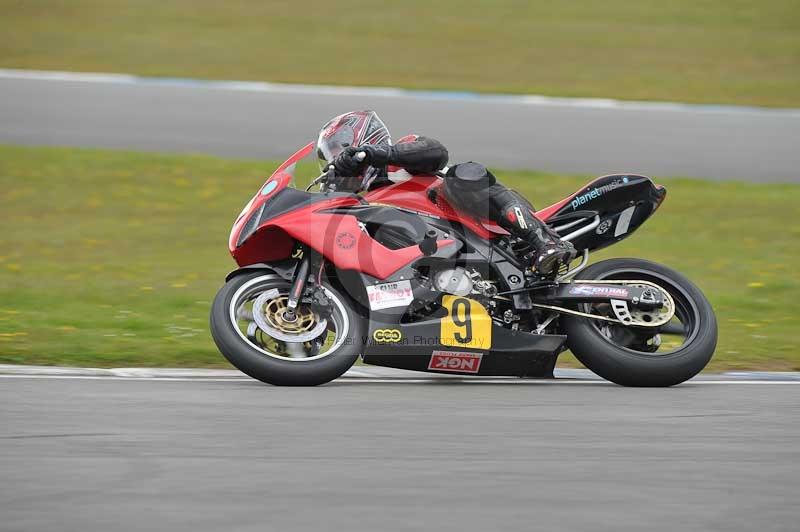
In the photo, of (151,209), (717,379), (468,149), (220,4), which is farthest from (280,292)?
(220,4)

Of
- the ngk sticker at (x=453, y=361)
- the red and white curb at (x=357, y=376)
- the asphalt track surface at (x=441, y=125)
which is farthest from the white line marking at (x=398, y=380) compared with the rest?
the asphalt track surface at (x=441, y=125)

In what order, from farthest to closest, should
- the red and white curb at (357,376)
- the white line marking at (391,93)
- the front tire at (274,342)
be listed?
1. the white line marking at (391,93)
2. the red and white curb at (357,376)
3. the front tire at (274,342)

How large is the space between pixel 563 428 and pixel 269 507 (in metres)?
1.63

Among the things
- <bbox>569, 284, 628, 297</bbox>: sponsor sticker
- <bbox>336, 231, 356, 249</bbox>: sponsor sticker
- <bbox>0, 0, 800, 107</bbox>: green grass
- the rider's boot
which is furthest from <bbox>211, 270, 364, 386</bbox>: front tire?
<bbox>0, 0, 800, 107</bbox>: green grass

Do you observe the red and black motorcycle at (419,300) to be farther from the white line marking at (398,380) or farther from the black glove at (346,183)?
the white line marking at (398,380)

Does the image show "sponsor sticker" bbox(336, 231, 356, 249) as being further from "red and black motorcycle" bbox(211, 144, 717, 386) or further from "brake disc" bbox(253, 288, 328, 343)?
"brake disc" bbox(253, 288, 328, 343)

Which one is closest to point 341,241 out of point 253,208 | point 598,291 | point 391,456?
point 253,208

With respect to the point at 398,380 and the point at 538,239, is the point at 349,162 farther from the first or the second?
the point at 398,380

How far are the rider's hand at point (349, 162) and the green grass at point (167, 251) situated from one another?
1.48 metres

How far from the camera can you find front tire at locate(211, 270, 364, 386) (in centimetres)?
598

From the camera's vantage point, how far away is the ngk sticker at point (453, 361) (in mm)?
6156

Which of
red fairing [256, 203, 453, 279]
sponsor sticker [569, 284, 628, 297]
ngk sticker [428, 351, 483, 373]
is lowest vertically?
ngk sticker [428, 351, 483, 373]

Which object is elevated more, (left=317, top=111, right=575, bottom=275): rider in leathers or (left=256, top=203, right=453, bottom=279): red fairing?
(left=317, top=111, right=575, bottom=275): rider in leathers

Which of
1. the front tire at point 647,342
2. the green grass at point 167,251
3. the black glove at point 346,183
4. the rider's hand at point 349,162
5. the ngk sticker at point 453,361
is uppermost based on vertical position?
the rider's hand at point 349,162
